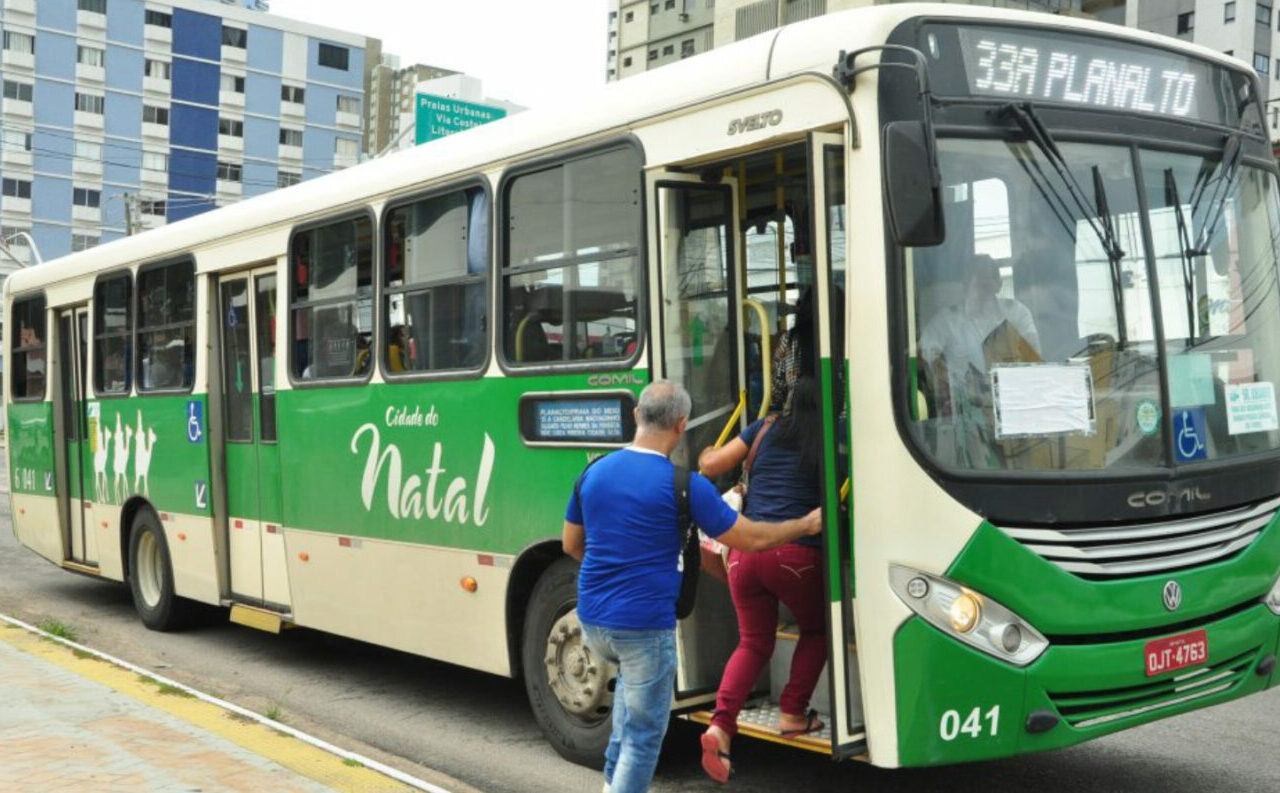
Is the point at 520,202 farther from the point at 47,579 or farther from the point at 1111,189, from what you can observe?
the point at 47,579

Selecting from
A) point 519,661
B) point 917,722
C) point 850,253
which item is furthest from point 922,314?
point 519,661

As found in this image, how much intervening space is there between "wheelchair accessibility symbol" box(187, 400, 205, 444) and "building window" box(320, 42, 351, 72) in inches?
3314

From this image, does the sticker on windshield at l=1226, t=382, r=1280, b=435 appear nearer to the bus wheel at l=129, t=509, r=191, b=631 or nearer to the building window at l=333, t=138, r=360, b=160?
the bus wheel at l=129, t=509, r=191, b=631

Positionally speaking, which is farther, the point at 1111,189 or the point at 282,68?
the point at 282,68

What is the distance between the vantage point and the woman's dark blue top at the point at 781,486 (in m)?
5.79

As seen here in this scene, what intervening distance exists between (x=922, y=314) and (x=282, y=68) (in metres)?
88.7

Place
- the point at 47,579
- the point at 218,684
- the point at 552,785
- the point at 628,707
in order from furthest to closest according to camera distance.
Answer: the point at 47,579
the point at 218,684
the point at 552,785
the point at 628,707

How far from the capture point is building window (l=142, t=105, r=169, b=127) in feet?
276

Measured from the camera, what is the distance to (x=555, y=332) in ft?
22.7

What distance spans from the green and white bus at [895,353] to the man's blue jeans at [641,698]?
726 millimetres

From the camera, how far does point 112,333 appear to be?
1198 centimetres

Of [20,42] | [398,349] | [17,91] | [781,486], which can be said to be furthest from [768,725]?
[20,42]

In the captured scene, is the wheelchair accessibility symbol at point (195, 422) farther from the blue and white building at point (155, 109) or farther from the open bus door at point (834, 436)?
the blue and white building at point (155, 109)

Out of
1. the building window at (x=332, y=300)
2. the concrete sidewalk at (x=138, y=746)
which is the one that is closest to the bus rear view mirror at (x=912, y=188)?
the concrete sidewalk at (x=138, y=746)
